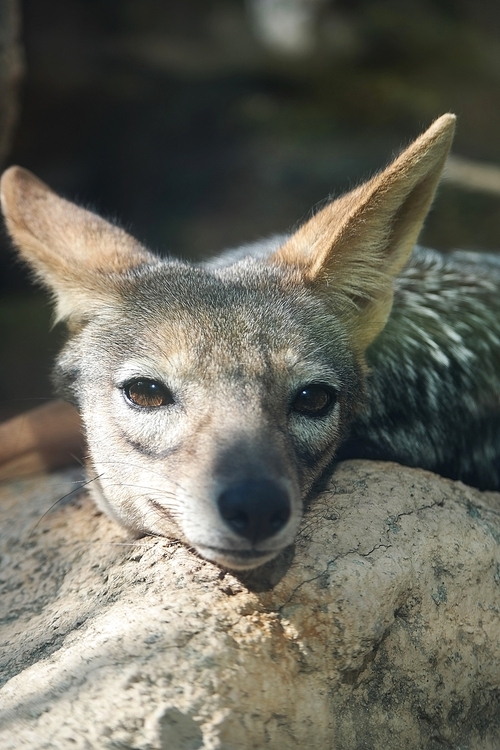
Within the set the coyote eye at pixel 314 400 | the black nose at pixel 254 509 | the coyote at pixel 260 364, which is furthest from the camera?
the coyote eye at pixel 314 400

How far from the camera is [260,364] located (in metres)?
3.92

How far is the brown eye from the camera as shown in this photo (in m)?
3.90

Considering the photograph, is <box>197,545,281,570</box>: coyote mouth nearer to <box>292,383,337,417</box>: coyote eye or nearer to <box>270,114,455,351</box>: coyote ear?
<box>292,383,337,417</box>: coyote eye

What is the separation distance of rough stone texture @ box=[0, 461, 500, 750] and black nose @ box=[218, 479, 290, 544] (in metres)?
0.39

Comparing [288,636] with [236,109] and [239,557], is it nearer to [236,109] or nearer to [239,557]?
[239,557]

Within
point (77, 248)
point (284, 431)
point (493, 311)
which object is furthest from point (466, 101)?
point (284, 431)

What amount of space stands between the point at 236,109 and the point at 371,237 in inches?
374

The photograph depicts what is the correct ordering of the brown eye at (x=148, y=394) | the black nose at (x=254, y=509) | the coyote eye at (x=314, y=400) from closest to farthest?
1. the black nose at (x=254, y=509)
2. the brown eye at (x=148, y=394)
3. the coyote eye at (x=314, y=400)

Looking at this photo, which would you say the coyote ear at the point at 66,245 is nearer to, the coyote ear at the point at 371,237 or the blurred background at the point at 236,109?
the coyote ear at the point at 371,237

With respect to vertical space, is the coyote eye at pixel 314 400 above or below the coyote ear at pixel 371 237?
below

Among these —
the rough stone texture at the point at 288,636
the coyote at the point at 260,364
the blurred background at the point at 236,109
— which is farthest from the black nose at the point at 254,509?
the blurred background at the point at 236,109

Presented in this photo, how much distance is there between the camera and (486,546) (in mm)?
4188

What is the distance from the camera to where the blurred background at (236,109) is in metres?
11.3

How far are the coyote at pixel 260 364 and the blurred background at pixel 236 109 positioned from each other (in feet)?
16.9
